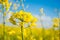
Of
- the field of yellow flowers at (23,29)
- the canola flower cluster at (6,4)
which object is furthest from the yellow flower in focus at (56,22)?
the canola flower cluster at (6,4)

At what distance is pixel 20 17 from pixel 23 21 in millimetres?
27

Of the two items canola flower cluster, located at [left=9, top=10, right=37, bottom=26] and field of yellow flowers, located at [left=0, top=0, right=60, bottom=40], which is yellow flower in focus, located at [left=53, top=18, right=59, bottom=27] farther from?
canola flower cluster, located at [left=9, top=10, right=37, bottom=26]

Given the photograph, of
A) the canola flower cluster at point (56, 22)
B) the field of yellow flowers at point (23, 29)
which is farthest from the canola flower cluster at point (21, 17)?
the canola flower cluster at point (56, 22)

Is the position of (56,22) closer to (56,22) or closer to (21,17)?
(56,22)

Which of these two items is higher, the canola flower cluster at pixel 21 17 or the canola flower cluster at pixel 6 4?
the canola flower cluster at pixel 6 4

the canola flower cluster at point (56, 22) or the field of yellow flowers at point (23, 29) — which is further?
the canola flower cluster at point (56, 22)

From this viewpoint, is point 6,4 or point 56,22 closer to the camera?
point 6,4

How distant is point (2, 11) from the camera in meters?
1.38

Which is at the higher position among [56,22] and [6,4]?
[6,4]

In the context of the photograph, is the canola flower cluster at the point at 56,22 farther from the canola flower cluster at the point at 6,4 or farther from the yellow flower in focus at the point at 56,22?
the canola flower cluster at the point at 6,4

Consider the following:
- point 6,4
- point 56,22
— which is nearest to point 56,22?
point 56,22

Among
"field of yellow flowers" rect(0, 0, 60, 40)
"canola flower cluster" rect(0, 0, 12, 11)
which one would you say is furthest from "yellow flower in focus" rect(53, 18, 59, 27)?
"canola flower cluster" rect(0, 0, 12, 11)

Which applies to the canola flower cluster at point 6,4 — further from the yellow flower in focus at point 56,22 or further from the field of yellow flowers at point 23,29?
the yellow flower in focus at point 56,22

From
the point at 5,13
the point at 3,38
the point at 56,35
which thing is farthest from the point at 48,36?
the point at 5,13
